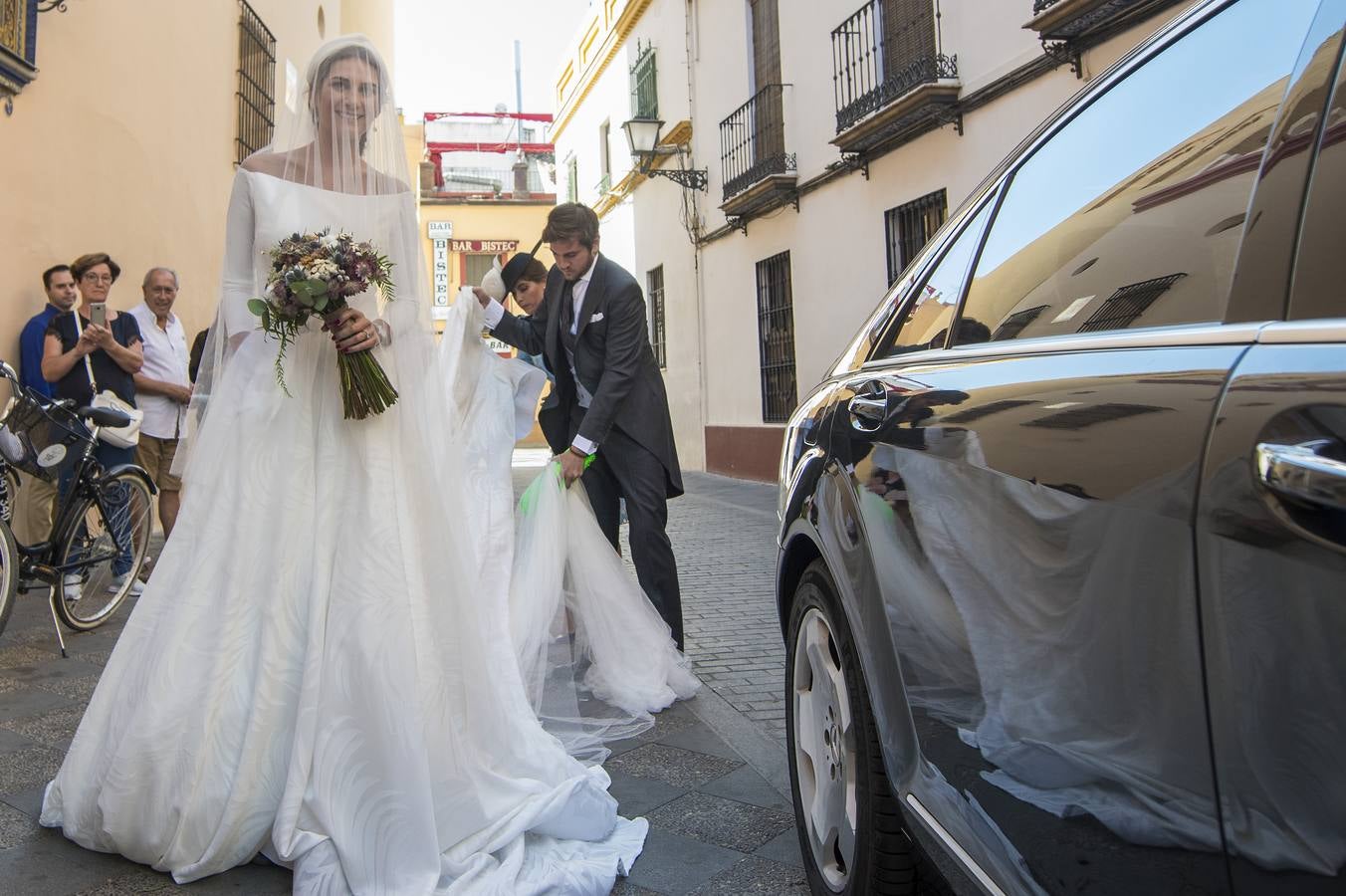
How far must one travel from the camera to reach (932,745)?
173cm

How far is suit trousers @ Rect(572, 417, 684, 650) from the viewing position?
466 centimetres

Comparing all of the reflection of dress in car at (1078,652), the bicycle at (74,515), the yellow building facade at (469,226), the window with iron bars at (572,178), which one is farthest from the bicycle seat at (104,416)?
the yellow building facade at (469,226)

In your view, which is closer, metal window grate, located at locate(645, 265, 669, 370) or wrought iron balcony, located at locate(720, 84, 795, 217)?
wrought iron balcony, located at locate(720, 84, 795, 217)

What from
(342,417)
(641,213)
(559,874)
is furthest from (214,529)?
(641,213)

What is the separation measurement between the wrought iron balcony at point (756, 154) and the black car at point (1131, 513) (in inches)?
474

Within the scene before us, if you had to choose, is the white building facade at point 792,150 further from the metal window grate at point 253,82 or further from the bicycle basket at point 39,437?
the bicycle basket at point 39,437

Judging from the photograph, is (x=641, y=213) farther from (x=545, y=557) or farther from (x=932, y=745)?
(x=932, y=745)

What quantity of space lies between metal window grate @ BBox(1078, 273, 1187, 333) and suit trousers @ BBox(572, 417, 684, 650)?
10.5ft

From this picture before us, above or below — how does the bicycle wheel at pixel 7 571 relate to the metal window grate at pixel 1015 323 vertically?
below

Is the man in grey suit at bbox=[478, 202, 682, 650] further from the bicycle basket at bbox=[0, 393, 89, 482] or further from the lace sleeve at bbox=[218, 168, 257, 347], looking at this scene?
the bicycle basket at bbox=[0, 393, 89, 482]

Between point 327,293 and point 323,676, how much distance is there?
943 millimetres

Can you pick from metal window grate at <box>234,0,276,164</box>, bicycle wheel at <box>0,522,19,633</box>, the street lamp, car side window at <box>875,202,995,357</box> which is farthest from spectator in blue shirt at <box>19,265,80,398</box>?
the street lamp

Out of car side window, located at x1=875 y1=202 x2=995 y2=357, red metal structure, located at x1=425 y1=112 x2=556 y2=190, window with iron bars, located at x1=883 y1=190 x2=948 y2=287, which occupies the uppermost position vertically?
red metal structure, located at x1=425 y1=112 x2=556 y2=190

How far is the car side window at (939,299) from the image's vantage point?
7.16ft
